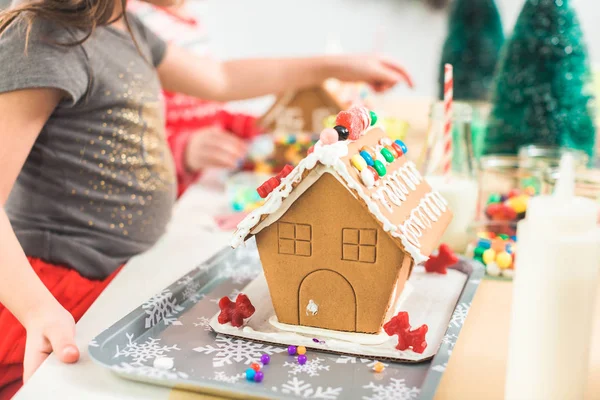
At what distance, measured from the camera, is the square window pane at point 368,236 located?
619 millimetres

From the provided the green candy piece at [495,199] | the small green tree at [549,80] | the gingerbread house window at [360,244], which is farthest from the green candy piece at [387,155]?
the small green tree at [549,80]

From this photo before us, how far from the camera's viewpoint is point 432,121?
3.08 ft

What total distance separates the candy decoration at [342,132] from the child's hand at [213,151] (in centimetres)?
81

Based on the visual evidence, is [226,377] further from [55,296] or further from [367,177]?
[55,296]

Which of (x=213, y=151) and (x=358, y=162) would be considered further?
(x=213, y=151)

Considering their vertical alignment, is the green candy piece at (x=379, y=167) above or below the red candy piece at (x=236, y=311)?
above

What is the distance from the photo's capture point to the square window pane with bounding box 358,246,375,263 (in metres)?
0.62

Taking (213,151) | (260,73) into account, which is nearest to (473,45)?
(260,73)

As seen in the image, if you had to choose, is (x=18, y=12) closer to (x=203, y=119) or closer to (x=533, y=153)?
(x=533, y=153)

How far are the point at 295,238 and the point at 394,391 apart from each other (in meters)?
0.18

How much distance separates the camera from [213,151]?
4.76ft

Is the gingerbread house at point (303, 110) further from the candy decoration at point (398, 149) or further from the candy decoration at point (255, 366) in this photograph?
the candy decoration at point (255, 366)

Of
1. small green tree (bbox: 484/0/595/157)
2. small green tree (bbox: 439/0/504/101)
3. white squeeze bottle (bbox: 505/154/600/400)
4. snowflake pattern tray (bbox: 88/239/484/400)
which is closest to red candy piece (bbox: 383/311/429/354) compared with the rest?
snowflake pattern tray (bbox: 88/239/484/400)

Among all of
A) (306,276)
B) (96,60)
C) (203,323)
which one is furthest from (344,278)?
(96,60)
